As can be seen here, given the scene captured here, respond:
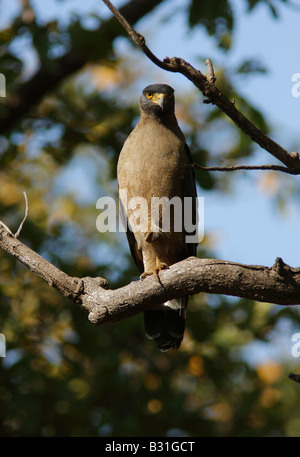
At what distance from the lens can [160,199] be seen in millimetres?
4281

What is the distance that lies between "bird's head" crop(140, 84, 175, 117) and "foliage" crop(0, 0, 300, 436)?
0.43 metres

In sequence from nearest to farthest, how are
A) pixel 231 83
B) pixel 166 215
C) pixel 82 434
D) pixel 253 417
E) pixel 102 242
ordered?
pixel 166 215 < pixel 231 83 < pixel 82 434 < pixel 253 417 < pixel 102 242

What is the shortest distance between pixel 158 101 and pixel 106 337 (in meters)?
2.41

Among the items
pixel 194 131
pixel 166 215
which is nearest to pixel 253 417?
pixel 166 215

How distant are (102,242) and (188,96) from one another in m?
2.51

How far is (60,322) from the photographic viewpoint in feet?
19.6

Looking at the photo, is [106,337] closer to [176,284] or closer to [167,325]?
[167,325]

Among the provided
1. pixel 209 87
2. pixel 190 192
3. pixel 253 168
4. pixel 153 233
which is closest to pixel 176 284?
pixel 253 168

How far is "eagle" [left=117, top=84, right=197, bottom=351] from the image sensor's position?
A: 431cm

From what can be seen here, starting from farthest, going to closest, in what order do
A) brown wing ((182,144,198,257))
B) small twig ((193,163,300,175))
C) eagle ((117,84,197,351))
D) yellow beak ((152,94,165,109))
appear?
yellow beak ((152,94,165,109)), brown wing ((182,144,198,257)), eagle ((117,84,197,351)), small twig ((193,163,300,175))

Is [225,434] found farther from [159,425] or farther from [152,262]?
[152,262]

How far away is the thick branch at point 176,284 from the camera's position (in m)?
3.14

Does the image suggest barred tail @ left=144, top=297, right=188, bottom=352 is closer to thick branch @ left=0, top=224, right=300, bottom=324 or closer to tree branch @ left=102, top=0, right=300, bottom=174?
thick branch @ left=0, top=224, right=300, bottom=324

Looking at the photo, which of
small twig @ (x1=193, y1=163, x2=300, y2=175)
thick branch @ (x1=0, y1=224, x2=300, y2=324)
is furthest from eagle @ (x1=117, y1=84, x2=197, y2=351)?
small twig @ (x1=193, y1=163, x2=300, y2=175)
